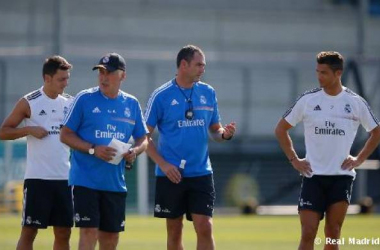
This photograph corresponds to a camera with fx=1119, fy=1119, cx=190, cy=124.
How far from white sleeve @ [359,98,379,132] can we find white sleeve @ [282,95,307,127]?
61cm

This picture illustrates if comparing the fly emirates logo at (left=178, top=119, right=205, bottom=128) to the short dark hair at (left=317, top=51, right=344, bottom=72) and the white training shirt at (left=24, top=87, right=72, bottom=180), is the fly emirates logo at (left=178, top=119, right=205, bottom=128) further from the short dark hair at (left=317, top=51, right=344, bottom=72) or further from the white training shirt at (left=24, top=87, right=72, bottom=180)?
the short dark hair at (left=317, top=51, right=344, bottom=72)

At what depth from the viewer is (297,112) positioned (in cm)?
1184

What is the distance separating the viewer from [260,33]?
38.6 metres

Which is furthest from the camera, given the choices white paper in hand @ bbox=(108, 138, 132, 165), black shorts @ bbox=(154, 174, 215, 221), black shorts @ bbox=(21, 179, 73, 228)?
black shorts @ bbox=(154, 174, 215, 221)

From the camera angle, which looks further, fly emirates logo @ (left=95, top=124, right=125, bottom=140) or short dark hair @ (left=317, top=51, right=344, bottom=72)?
short dark hair @ (left=317, top=51, right=344, bottom=72)

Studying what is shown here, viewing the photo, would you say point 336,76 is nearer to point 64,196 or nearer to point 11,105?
point 64,196

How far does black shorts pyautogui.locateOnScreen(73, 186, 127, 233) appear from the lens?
35.1 ft

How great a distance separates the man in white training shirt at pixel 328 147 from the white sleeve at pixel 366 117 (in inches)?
0.4

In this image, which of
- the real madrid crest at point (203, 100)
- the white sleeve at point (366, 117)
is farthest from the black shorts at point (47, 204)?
the white sleeve at point (366, 117)

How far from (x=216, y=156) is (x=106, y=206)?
24.5 metres

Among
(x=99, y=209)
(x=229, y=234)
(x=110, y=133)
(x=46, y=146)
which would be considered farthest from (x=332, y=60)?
(x=229, y=234)

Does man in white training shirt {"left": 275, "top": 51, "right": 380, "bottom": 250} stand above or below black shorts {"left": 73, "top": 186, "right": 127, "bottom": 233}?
above

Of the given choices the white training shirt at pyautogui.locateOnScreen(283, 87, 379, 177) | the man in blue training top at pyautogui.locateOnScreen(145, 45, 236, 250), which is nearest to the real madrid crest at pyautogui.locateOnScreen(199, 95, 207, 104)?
the man in blue training top at pyautogui.locateOnScreen(145, 45, 236, 250)

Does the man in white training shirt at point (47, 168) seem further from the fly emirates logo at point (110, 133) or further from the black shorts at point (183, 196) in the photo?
the fly emirates logo at point (110, 133)
